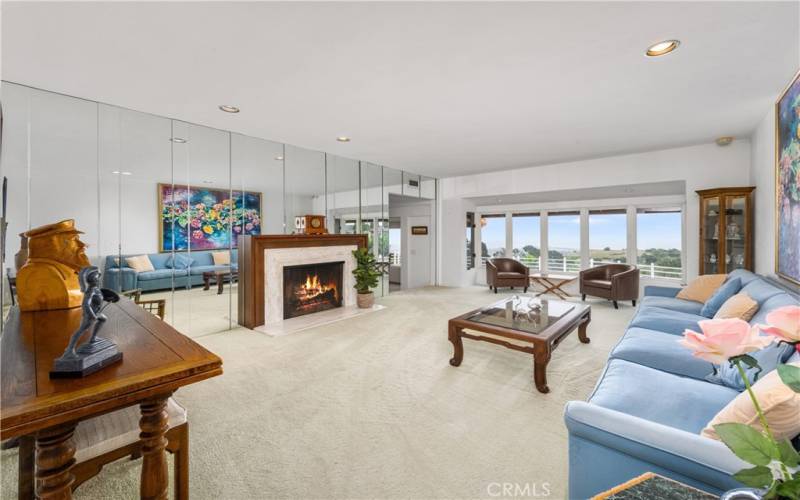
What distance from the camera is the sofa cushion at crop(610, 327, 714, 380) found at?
203 cm

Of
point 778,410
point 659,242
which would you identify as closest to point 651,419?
point 778,410

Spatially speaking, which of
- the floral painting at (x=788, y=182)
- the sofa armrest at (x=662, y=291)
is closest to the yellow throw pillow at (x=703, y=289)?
the sofa armrest at (x=662, y=291)

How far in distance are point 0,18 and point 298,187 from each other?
3219 mm

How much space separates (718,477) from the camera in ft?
3.46

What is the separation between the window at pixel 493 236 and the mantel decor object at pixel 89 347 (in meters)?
7.93

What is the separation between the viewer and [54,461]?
3.06 feet

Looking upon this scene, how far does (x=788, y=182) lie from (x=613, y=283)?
299 cm

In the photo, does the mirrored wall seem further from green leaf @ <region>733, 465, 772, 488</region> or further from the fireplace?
green leaf @ <region>733, 465, 772, 488</region>

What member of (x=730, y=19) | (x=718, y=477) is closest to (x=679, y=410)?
(x=718, y=477)

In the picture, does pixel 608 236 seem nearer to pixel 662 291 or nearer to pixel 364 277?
pixel 662 291

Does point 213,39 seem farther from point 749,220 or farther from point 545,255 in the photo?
point 545,255

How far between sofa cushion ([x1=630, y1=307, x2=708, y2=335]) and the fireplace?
410cm

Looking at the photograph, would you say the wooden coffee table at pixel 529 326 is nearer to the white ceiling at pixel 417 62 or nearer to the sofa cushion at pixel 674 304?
the sofa cushion at pixel 674 304

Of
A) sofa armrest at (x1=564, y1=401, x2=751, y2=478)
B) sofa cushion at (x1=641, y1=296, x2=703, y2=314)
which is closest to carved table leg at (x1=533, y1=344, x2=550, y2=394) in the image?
sofa armrest at (x1=564, y1=401, x2=751, y2=478)
